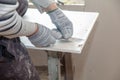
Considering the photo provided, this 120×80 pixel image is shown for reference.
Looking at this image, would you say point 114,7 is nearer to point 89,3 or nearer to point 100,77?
point 89,3

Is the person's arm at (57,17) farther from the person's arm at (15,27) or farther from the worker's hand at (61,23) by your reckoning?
the person's arm at (15,27)

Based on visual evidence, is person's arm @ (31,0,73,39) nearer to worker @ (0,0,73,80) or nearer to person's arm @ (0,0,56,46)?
worker @ (0,0,73,80)

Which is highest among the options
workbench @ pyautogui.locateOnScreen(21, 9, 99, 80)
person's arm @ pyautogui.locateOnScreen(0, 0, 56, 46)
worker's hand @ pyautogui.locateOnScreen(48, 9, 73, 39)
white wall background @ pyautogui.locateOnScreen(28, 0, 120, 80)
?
person's arm @ pyautogui.locateOnScreen(0, 0, 56, 46)

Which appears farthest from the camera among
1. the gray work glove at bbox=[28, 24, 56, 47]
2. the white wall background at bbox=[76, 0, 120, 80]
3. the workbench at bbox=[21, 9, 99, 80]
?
the white wall background at bbox=[76, 0, 120, 80]

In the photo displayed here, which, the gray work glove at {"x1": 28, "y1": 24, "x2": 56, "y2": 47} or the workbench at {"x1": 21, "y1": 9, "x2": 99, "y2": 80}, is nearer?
the gray work glove at {"x1": 28, "y1": 24, "x2": 56, "y2": 47}

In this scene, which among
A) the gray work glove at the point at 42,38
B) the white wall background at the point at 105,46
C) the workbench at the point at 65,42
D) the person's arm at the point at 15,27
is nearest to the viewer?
the person's arm at the point at 15,27

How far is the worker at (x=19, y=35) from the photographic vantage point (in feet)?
2.37

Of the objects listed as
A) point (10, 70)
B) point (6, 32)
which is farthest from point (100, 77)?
point (6, 32)

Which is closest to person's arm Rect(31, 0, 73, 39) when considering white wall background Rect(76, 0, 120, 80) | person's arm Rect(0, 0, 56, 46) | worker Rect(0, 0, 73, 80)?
worker Rect(0, 0, 73, 80)

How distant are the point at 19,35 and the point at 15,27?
0.07 m

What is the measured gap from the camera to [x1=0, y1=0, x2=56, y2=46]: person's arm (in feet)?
2.30

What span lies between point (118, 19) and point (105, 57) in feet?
1.14

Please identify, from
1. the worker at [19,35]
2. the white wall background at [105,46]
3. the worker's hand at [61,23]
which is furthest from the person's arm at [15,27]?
the white wall background at [105,46]

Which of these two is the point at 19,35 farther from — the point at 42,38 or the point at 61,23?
the point at 61,23
